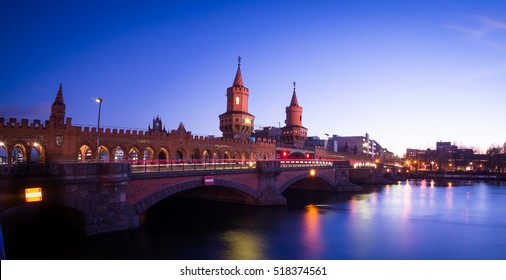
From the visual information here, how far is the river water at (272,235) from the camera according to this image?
70.5 feet

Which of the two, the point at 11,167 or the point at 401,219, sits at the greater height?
the point at 11,167

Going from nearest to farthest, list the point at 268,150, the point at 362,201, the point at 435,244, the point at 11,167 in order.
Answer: the point at 11,167 < the point at 435,244 < the point at 362,201 < the point at 268,150

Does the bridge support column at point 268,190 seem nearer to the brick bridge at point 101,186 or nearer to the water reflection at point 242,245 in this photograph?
the brick bridge at point 101,186

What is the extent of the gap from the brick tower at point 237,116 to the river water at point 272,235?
31602 millimetres

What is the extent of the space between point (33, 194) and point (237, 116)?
2163 inches

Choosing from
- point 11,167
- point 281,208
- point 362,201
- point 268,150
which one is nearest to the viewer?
point 11,167

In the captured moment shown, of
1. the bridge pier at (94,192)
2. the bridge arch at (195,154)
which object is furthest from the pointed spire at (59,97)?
the bridge pier at (94,192)

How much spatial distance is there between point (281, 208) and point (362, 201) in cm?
1759

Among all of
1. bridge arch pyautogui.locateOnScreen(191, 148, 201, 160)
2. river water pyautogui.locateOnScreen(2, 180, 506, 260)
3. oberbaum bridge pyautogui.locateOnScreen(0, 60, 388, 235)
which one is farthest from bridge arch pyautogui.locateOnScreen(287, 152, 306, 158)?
river water pyautogui.locateOnScreen(2, 180, 506, 260)

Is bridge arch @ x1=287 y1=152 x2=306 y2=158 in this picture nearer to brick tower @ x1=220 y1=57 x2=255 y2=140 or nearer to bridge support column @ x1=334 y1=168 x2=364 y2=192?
brick tower @ x1=220 y1=57 x2=255 y2=140

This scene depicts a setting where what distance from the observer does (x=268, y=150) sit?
248ft

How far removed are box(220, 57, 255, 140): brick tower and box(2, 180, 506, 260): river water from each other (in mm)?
31602
